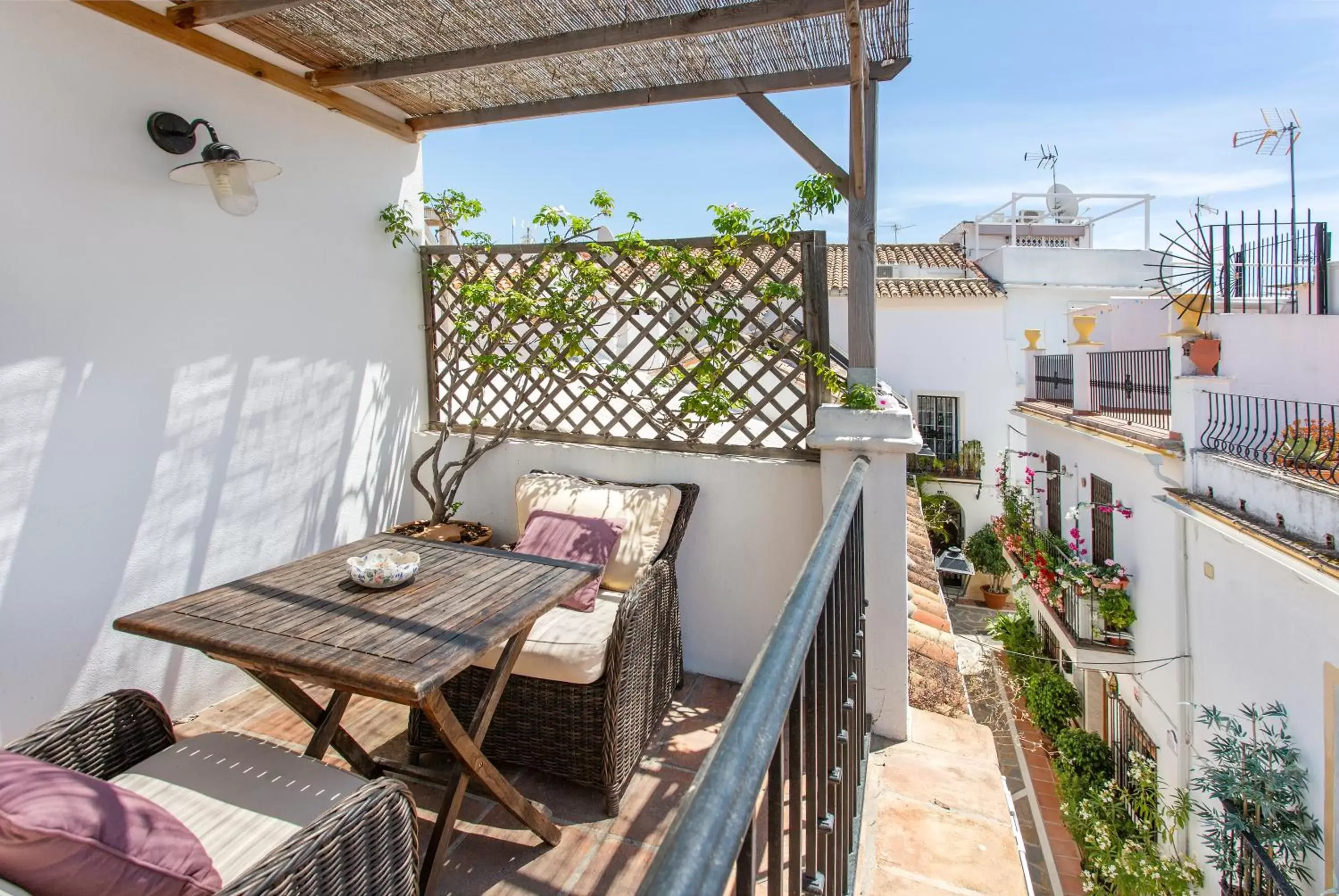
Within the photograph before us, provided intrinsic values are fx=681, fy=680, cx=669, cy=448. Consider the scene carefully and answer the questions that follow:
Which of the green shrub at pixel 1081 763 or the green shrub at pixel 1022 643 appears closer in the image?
the green shrub at pixel 1081 763

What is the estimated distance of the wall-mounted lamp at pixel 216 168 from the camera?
2535 mm

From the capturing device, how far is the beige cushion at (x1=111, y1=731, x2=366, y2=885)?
1469mm

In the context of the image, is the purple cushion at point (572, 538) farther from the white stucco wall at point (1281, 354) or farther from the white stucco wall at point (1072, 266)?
the white stucco wall at point (1072, 266)

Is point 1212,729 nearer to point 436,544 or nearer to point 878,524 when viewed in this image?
point 878,524

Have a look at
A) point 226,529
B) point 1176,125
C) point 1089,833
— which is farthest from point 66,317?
point 1176,125

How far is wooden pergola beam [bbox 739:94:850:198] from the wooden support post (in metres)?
0.08

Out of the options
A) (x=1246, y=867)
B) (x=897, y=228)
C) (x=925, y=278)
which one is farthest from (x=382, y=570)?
(x=897, y=228)

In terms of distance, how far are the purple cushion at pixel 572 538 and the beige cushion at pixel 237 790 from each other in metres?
1.23

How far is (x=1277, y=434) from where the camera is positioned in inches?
205

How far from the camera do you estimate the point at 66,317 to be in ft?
7.84

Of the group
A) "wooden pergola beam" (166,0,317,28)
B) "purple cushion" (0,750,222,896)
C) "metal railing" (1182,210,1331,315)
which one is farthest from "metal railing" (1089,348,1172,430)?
"purple cushion" (0,750,222,896)

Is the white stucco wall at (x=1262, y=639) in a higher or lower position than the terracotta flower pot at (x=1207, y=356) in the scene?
lower

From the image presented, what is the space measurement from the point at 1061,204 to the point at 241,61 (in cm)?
1643

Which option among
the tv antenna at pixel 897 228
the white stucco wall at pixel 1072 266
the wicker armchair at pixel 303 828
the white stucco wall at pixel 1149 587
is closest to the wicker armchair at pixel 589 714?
the wicker armchair at pixel 303 828
